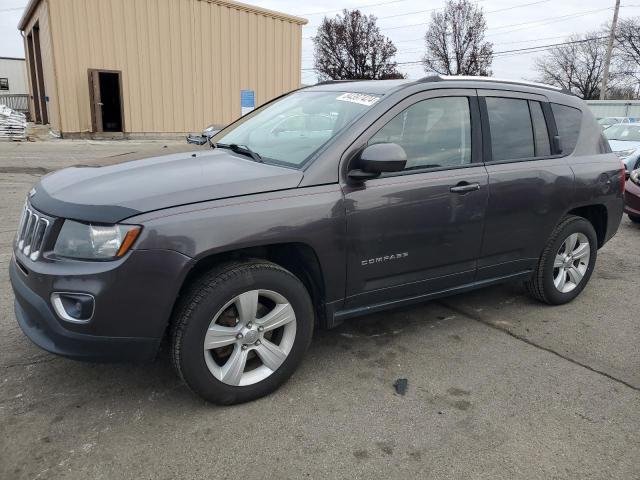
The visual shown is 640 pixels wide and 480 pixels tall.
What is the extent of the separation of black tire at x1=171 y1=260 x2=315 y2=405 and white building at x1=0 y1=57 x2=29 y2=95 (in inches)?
1622

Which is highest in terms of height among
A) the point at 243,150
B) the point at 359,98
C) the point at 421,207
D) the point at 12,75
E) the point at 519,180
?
the point at 12,75

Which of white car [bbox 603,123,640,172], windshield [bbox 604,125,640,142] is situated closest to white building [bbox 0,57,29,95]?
windshield [bbox 604,125,640,142]

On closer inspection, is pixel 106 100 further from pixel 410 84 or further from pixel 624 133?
pixel 410 84

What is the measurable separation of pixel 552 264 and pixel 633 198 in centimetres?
422

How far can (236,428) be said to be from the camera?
102 inches

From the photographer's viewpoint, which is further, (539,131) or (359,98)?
(539,131)

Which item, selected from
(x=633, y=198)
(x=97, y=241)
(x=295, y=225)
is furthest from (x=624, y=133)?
(x=97, y=241)

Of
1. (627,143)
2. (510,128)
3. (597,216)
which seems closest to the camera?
(510,128)

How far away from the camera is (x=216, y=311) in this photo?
8.44ft

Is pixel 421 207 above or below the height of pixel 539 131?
below

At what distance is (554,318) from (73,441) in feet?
11.2

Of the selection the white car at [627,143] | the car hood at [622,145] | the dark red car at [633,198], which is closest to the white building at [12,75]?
the white car at [627,143]

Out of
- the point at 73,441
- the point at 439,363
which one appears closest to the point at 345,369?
the point at 439,363

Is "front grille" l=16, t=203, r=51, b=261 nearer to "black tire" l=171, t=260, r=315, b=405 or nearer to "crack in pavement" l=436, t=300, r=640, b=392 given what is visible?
"black tire" l=171, t=260, r=315, b=405
